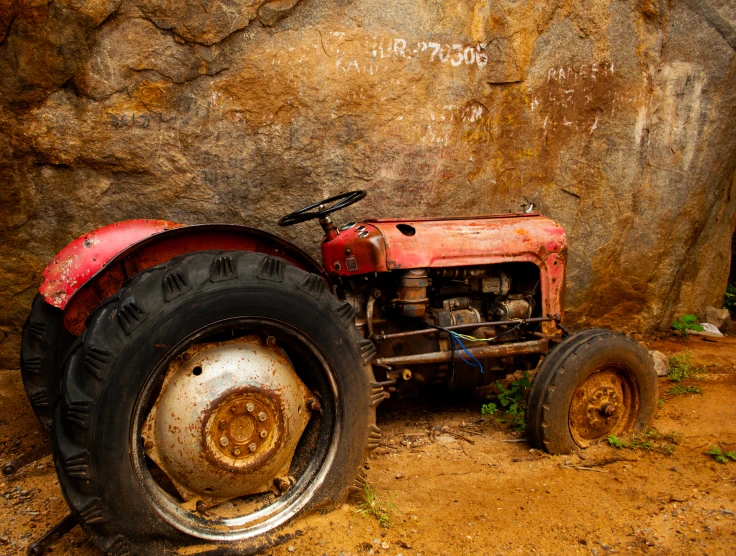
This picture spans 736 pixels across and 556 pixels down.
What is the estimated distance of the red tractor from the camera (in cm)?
224

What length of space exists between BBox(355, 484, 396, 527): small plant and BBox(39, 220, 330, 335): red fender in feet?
4.05

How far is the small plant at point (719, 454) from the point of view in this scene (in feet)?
10.8

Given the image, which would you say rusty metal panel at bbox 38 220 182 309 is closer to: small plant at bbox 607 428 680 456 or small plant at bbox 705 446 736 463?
small plant at bbox 607 428 680 456

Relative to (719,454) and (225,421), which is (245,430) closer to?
(225,421)

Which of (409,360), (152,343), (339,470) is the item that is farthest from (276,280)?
(409,360)

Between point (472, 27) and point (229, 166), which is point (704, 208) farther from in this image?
point (229, 166)

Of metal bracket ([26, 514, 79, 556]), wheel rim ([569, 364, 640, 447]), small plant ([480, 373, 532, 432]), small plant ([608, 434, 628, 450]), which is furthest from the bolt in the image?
metal bracket ([26, 514, 79, 556])

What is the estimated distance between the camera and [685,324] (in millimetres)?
5820

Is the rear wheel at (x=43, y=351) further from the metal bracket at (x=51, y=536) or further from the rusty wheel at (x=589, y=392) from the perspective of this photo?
the rusty wheel at (x=589, y=392)

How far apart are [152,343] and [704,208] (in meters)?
4.92

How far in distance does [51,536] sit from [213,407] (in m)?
0.80

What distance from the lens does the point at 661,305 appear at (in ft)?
18.5

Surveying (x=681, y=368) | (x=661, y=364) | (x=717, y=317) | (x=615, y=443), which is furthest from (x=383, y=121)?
(x=717, y=317)

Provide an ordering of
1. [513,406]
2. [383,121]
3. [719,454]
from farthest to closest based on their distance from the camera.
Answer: [383,121], [513,406], [719,454]
